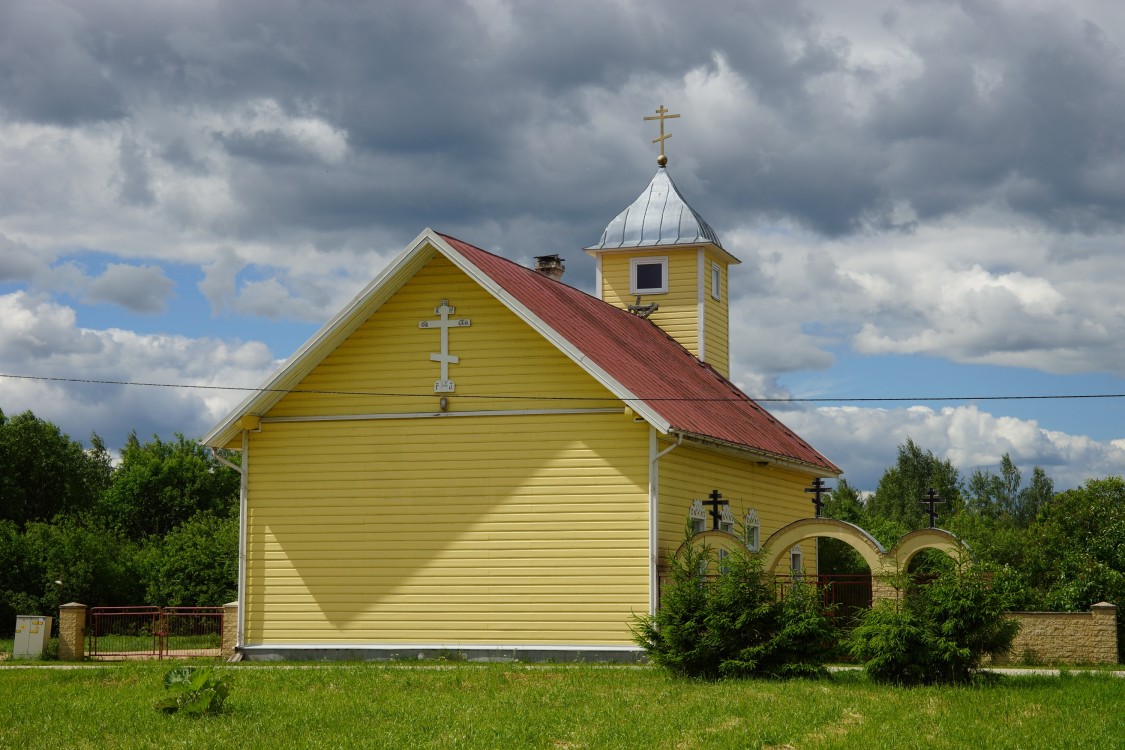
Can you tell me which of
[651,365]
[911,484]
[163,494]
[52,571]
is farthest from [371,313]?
[911,484]

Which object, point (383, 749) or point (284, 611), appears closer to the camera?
point (383, 749)

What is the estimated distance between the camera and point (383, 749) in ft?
44.0

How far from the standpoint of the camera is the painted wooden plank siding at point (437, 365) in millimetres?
23266

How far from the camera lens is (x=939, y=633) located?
1808cm

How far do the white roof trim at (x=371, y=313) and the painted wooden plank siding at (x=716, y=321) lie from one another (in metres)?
12.0

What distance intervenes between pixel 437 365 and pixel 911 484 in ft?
204

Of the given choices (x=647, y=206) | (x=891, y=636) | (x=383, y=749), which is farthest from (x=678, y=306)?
(x=383, y=749)

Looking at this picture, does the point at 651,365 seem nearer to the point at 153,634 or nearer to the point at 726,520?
the point at 726,520

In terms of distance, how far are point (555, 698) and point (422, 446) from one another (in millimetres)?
7919

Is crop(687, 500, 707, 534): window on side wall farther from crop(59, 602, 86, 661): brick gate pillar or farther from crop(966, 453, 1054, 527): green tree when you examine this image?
crop(966, 453, 1054, 527): green tree

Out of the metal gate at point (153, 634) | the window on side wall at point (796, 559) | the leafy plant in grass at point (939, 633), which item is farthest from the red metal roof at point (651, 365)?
the metal gate at point (153, 634)

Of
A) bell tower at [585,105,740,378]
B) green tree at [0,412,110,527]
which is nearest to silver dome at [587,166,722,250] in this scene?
bell tower at [585,105,740,378]

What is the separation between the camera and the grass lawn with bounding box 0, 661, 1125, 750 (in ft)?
45.9

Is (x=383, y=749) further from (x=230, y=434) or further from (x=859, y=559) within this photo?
(x=859, y=559)
